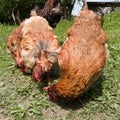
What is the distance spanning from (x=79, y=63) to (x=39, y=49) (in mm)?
1055

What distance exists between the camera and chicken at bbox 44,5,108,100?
5.54 meters

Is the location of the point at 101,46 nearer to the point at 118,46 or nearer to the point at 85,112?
the point at 85,112

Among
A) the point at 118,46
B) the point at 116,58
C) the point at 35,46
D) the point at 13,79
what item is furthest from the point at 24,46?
the point at 118,46

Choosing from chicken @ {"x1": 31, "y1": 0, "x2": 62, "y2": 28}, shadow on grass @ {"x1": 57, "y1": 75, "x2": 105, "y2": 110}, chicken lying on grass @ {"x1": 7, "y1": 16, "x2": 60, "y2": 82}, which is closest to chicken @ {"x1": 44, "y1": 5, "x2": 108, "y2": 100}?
shadow on grass @ {"x1": 57, "y1": 75, "x2": 105, "y2": 110}

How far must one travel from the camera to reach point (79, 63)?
556 centimetres

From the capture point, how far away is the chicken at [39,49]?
20.5 feet

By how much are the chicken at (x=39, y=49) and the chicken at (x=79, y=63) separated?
1.63 ft

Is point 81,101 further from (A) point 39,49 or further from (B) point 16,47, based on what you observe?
(B) point 16,47

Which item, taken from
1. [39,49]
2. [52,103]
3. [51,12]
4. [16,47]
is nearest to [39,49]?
[39,49]

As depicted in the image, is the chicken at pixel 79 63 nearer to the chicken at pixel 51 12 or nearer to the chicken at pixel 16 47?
the chicken at pixel 16 47

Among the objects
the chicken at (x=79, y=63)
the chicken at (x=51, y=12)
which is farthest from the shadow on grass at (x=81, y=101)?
the chicken at (x=51, y=12)

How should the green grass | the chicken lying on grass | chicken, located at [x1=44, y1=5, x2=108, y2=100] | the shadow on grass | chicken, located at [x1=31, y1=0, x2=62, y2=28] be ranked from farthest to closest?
chicken, located at [x1=31, y1=0, x2=62, y2=28], the chicken lying on grass, the shadow on grass, the green grass, chicken, located at [x1=44, y1=5, x2=108, y2=100]

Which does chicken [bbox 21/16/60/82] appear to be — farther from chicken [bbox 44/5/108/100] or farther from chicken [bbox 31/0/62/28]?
chicken [bbox 31/0/62/28]

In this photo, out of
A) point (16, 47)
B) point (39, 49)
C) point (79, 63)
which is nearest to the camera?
point (79, 63)
